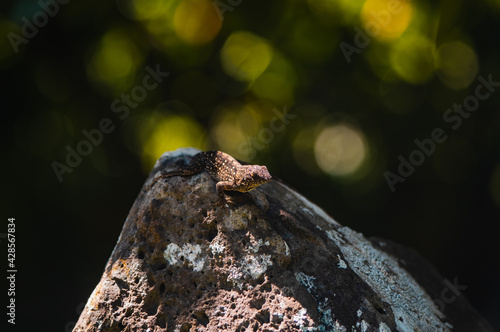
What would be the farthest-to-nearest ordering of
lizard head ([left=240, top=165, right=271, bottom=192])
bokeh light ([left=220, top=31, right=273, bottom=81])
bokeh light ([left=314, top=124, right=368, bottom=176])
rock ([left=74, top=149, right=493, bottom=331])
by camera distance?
bokeh light ([left=314, top=124, right=368, bottom=176]) < bokeh light ([left=220, top=31, right=273, bottom=81]) < lizard head ([left=240, top=165, right=271, bottom=192]) < rock ([left=74, top=149, right=493, bottom=331])

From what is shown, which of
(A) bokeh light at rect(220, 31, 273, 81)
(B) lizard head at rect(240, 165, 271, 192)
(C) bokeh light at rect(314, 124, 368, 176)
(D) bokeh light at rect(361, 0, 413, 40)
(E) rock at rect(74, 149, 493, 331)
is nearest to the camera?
(E) rock at rect(74, 149, 493, 331)

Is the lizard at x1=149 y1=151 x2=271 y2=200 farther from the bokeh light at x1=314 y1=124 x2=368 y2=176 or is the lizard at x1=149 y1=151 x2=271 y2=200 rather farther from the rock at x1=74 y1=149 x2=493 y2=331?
the bokeh light at x1=314 y1=124 x2=368 y2=176

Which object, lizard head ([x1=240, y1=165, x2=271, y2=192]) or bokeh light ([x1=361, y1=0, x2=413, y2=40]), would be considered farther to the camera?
bokeh light ([x1=361, y1=0, x2=413, y2=40])

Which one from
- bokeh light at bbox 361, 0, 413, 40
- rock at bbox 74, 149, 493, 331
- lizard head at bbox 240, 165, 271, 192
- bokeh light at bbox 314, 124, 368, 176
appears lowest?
rock at bbox 74, 149, 493, 331

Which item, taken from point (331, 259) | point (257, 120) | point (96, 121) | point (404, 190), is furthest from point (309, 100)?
point (331, 259)

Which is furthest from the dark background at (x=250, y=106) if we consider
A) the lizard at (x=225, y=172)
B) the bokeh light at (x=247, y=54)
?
the lizard at (x=225, y=172)

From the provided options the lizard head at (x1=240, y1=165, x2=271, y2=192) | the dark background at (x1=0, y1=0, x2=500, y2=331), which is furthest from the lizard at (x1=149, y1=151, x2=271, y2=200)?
the dark background at (x1=0, y1=0, x2=500, y2=331)

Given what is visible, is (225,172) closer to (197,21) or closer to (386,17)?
(197,21)

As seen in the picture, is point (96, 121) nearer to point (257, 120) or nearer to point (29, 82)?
point (29, 82)
